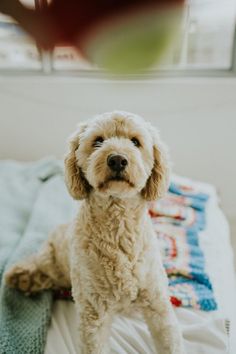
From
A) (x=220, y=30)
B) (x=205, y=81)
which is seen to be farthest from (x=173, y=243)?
(x=220, y=30)

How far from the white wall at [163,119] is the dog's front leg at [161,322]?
1243 mm

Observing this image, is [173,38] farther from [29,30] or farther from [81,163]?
[81,163]

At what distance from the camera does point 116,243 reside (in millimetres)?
905

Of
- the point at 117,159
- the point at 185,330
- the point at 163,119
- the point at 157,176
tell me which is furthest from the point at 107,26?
the point at 163,119

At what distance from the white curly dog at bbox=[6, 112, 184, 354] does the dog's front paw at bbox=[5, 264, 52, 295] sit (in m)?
0.22

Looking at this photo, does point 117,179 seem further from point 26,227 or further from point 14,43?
point 26,227

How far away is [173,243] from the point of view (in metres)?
1.30

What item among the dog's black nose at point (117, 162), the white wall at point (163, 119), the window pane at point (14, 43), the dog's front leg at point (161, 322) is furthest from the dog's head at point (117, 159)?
the white wall at point (163, 119)

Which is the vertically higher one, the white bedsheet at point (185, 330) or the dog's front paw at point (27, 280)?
the dog's front paw at point (27, 280)

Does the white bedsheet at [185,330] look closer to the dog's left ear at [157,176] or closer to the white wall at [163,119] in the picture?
the dog's left ear at [157,176]

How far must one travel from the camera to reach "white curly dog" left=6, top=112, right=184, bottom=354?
0.88 meters

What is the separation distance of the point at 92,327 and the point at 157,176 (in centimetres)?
39

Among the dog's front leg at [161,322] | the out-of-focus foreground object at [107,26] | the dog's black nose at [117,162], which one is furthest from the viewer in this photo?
the dog's front leg at [161,322]

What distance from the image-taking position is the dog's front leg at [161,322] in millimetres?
897
